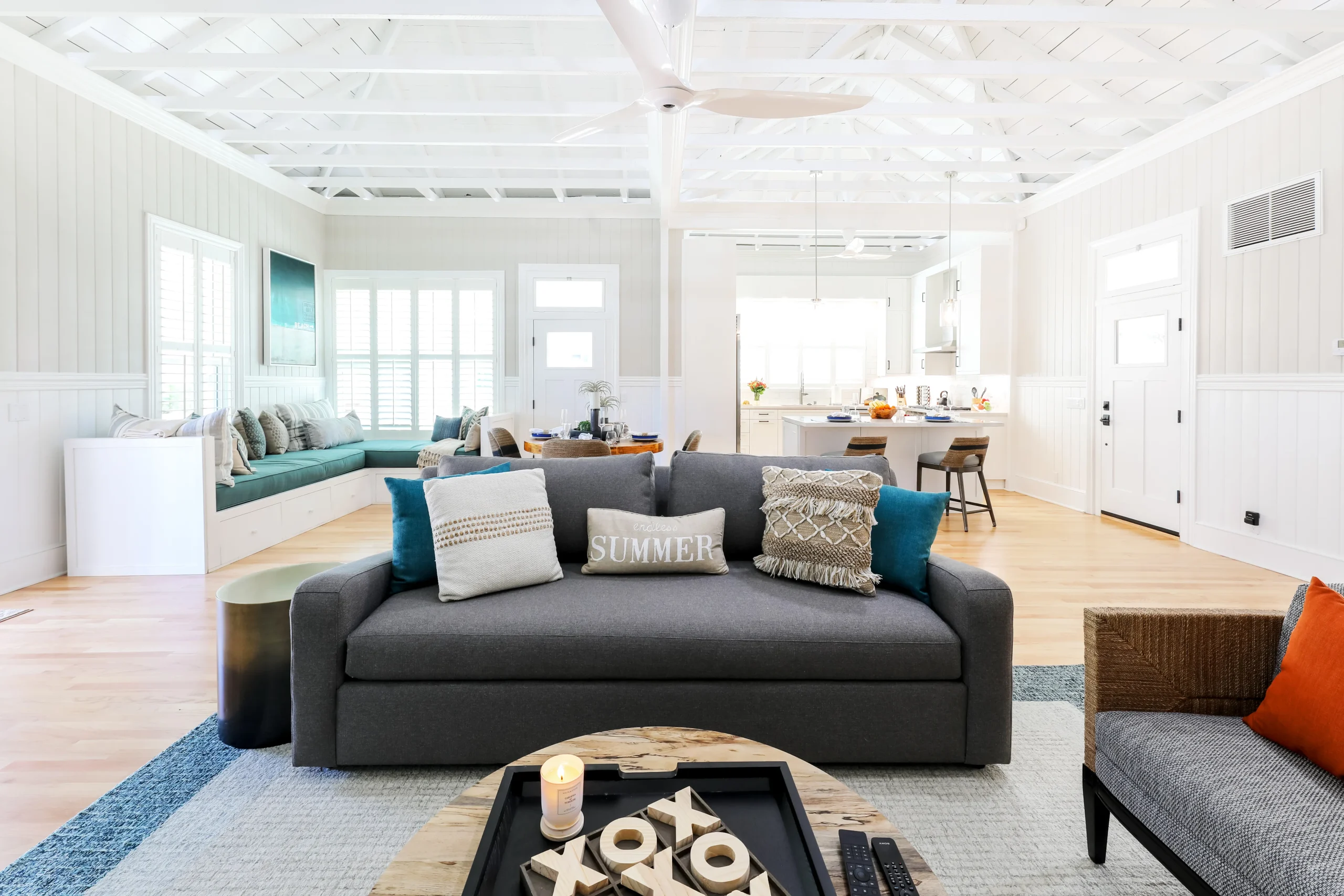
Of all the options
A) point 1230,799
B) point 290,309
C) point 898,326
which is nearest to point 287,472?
point 290,309

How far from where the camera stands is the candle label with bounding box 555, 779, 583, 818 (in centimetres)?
115

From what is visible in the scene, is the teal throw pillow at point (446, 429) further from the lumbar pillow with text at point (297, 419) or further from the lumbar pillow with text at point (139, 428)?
the lumbar pillow with text at point (139, 428)

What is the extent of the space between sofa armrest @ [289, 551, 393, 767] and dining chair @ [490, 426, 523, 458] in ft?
10.1

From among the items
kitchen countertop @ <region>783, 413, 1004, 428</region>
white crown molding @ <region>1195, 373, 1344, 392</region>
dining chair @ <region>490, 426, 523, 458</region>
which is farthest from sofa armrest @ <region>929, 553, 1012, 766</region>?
kitchen countertop @ <region>783, 413, 1004, 428</region>

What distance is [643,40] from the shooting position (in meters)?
2.73

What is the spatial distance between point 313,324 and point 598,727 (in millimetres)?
6905

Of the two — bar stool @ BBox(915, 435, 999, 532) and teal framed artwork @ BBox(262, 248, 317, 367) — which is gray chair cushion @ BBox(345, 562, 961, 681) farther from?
teal framed artwork @ BBox(262, 248, 317, 367)

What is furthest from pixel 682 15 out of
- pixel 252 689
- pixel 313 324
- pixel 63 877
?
pixel 313 324

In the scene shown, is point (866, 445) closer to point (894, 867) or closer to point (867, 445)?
point (867, 445)

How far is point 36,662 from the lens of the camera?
9.57 ft

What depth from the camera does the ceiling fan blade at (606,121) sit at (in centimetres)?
343

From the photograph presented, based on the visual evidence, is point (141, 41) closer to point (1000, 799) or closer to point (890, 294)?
point (1000, 799)

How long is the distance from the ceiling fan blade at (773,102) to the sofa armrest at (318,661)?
2.57m

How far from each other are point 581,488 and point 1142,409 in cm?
523
